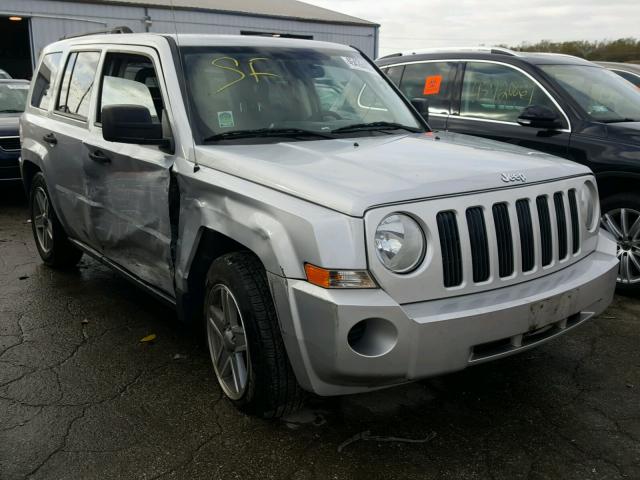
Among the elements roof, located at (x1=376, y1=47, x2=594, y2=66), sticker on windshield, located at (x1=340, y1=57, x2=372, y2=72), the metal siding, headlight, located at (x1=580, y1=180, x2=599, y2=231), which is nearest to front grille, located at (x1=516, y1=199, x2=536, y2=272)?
headlight, located at (x1=580, y1=180, x2=599, y2=231)

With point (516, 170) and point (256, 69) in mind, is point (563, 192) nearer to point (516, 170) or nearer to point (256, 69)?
point (516, 170)

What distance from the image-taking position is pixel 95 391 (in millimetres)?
Answer: 3541

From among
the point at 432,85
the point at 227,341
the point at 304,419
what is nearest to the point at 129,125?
the point at 227,341

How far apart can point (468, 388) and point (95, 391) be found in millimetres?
1981

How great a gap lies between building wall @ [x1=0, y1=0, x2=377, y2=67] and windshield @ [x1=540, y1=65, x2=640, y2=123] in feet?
53.3

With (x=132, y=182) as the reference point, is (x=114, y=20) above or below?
above

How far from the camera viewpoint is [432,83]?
21.3 feet

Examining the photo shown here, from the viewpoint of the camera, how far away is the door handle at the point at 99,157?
411cm

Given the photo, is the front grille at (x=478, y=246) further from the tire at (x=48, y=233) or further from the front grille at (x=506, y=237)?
the tire at (x=48, y=233)

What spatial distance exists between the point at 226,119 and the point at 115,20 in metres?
22.3

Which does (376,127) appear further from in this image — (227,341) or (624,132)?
(624,132)

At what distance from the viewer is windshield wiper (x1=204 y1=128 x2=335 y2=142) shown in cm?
348

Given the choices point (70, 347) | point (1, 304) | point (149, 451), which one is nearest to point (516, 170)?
point (149, 451)

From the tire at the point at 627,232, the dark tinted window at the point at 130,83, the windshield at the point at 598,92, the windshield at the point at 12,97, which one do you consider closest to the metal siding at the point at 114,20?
the windshield at the point at 12,97
